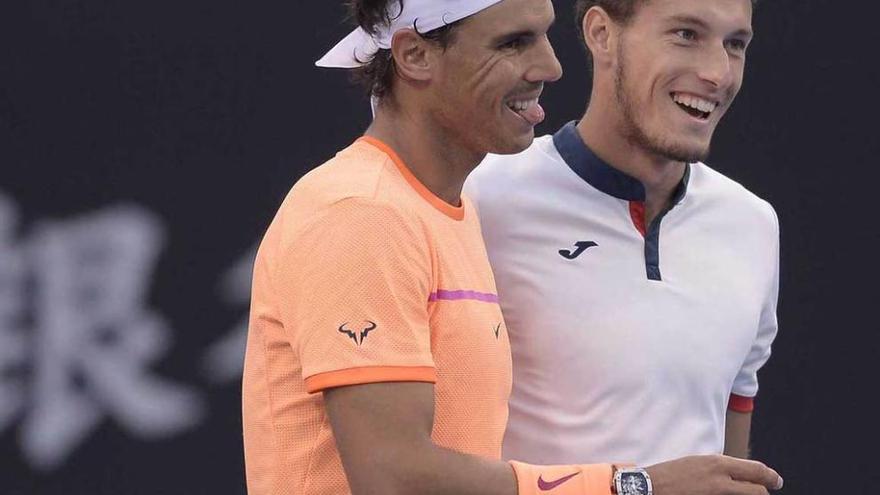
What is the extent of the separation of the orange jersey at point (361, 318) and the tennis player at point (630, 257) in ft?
1.06

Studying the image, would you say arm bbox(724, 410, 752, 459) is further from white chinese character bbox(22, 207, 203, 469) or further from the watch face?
white chinese character bbox(22, 207, 203, 469)

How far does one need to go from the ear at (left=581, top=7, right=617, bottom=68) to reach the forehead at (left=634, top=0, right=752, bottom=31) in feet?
0.25

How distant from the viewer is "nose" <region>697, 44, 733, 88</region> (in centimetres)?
326

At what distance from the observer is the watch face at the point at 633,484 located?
2.77m

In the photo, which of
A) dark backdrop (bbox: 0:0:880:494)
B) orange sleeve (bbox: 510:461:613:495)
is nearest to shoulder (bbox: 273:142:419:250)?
orange sleeve (bbox: 510:461:613:495)

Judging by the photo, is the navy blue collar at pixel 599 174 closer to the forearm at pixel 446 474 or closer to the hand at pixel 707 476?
the hand at pixel 707 476

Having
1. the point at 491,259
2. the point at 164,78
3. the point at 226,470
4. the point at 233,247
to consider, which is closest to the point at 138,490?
the point at 226,470

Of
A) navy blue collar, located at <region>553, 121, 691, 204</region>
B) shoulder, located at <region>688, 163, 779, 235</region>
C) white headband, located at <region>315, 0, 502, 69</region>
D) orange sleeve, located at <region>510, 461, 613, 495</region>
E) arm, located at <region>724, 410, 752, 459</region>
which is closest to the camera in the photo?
orange sleeve, located at <region>510, 461, 613, 495</region>

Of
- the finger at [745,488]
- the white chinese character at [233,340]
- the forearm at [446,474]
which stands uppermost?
the forearm at [446,474]

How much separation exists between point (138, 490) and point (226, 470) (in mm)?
213

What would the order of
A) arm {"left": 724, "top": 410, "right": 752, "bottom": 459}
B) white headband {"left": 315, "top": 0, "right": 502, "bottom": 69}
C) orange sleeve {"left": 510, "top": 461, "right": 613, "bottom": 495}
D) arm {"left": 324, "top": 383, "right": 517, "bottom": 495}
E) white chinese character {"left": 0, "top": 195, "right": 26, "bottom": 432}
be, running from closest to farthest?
arm {"left": 324, "top": 383, "right": 517, "bottom": 495}, orange sleeve {"left": 510, "top": 461, "right": 613, "bottom": 495}, white headband {"left": 315, "top": 0, "right": 502, "bottom": 69}, arm {"left": 724, "top": 410, "right": 752, "bottom": 459}, white chinese character {"left": 0, "top": 195, "right": 26, "bottom": 432}

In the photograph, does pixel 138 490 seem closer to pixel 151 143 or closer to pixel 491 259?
pixel 151 143

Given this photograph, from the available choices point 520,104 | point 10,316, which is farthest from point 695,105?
point 10,316

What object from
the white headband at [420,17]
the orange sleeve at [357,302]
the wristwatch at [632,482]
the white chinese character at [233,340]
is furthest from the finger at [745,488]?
the white chinese character at [233,340]
